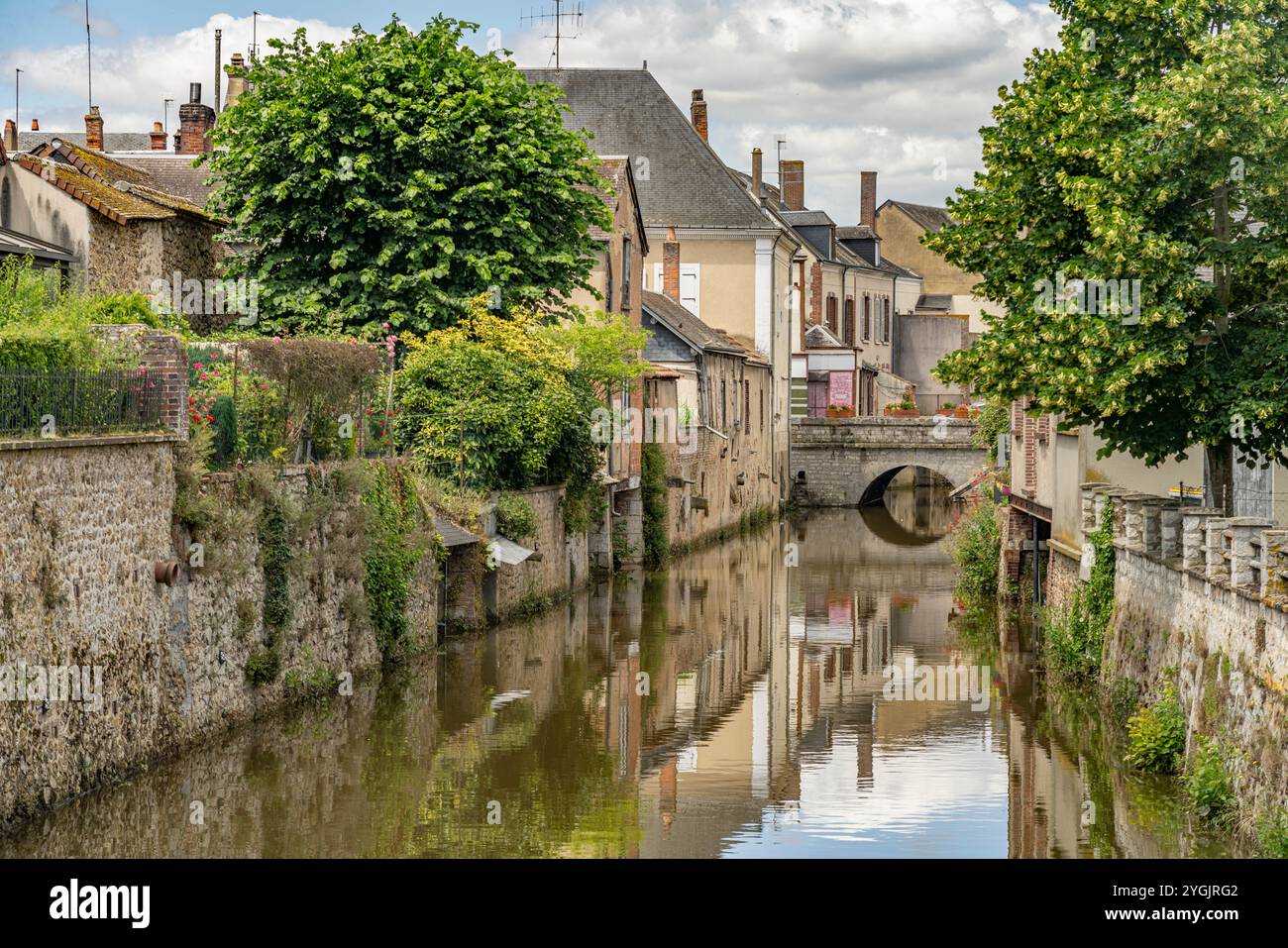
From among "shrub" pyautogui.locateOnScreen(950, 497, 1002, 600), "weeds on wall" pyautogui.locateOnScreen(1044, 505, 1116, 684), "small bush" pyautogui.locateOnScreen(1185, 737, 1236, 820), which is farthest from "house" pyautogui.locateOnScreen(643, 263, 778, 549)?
"small bush" pyautogui.locateOnScreen(1185, 737, 1236, 820)

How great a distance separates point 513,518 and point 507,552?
920mm

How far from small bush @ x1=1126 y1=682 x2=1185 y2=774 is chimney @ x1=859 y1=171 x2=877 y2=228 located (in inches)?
2479

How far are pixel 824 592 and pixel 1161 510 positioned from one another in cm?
1602

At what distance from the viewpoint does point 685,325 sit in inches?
1706

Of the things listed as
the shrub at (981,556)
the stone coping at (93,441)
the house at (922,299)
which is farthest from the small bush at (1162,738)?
the house at (922,299)

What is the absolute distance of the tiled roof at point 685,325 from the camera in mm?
42062

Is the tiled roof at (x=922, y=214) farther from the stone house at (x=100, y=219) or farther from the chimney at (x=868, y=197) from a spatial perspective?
the stone house at (x=100, y=219)

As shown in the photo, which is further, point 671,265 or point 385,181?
point 671,265

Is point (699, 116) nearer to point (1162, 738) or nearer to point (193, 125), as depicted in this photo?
point (193, 125)

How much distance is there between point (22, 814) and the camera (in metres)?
12.6

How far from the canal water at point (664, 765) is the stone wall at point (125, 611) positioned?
371 millimetres

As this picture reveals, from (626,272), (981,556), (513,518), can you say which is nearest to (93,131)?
(626,272)
